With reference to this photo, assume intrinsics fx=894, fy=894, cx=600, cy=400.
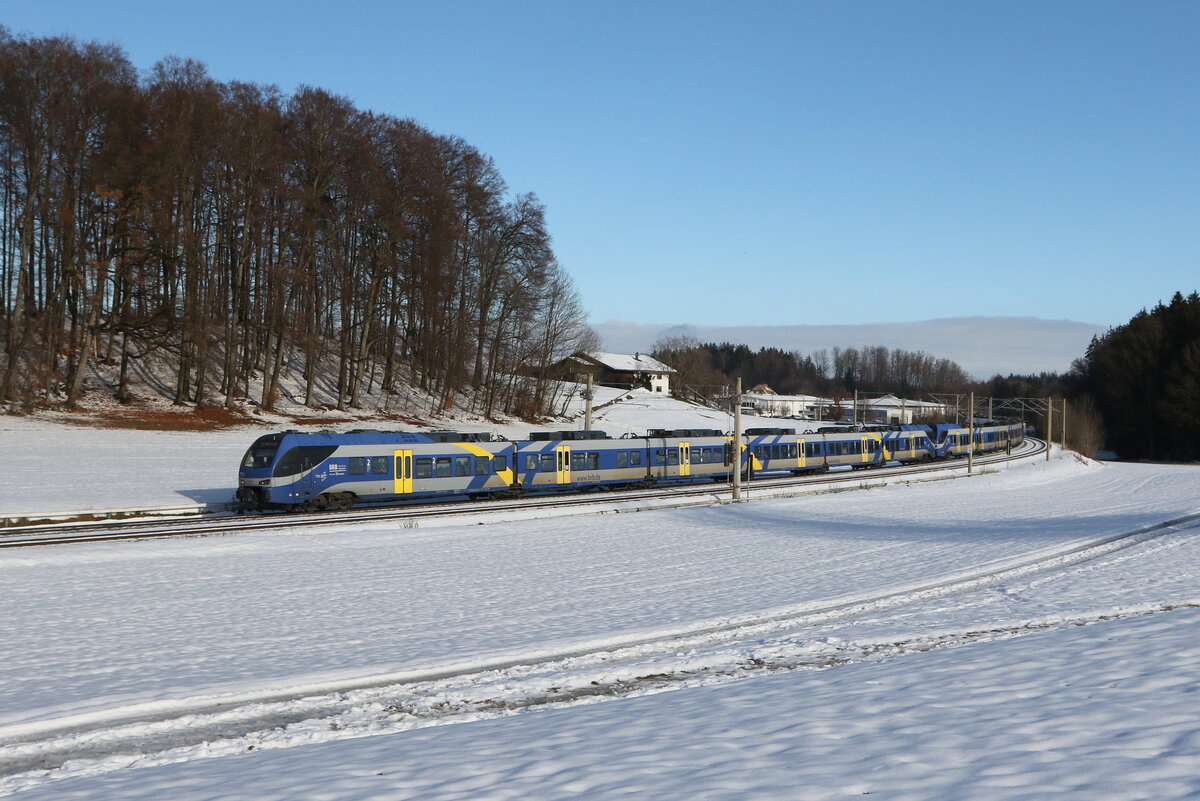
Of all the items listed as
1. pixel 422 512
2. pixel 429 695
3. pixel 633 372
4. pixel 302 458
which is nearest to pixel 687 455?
pixel 422 512

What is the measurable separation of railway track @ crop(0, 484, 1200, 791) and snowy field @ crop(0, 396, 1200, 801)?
55 mm

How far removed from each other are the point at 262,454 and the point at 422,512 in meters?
5.44

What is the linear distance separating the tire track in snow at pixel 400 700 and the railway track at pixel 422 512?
46.8 ft

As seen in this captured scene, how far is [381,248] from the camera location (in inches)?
2189

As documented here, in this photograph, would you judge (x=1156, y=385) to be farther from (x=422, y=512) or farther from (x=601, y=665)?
(x=601, y=665)

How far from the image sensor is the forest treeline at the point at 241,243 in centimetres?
4141

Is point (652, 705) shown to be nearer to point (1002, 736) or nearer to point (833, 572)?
point (1002, 736)

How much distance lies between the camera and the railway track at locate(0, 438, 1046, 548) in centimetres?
2372

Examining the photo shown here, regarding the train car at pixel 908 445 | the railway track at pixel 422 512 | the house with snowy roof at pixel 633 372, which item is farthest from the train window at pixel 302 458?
the house with snowy roof at pixel 633 372

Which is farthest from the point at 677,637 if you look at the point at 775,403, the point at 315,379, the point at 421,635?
the point at 775,403

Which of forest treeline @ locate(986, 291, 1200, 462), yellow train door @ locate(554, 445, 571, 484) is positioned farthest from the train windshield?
forest treeline @ locate(986, 291, 1200, 462)

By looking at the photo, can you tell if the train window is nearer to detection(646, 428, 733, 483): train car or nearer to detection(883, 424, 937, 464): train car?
detection(646, 428, 733, 483): train car

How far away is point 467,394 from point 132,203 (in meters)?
28.3

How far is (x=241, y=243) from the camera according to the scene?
50.0 m
